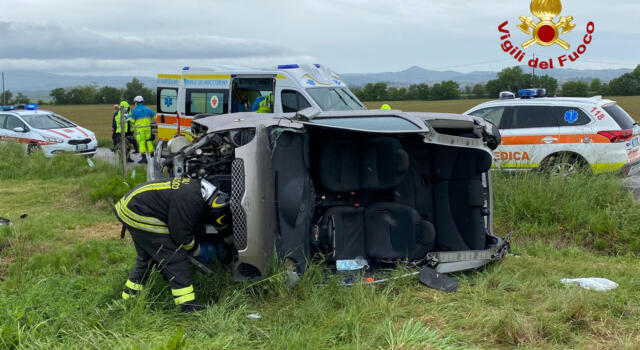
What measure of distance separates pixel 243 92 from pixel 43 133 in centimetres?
586

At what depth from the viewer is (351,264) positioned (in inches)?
212

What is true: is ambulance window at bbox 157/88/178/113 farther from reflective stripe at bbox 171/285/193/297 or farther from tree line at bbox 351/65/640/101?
tree line at bbox 351/65/640/101

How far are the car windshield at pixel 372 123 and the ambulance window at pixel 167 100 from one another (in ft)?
29.4

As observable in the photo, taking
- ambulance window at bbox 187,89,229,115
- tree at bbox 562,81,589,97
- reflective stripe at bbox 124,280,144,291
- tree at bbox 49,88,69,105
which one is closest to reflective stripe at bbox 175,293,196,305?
reflective stripe at bbox 124,280,144,291

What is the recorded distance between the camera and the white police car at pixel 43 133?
15453mm

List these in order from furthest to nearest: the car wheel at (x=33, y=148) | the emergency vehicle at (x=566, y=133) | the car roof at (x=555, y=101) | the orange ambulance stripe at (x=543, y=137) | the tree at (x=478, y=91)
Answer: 1. the tree at (x=478, y=91)
2. the car wheel at (x=33, y=148)
3. the car roof at (x=555, y=101)
4. the orange ambulance stripe at (x=543, y=137)
5. the emergency vehicle at (x=566, y=133)

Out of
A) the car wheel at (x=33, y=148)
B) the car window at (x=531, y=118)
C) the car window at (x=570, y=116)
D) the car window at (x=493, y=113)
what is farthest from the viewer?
the car wheel at (x=33, y=148)

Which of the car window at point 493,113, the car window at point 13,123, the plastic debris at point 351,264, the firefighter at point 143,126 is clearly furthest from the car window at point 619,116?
the car window at point 13,123

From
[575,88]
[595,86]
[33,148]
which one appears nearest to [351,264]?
[33,148]

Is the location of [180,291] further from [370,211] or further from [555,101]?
[555,101]

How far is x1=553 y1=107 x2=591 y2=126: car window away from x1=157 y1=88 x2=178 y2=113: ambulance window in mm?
7856

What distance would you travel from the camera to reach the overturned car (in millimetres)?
4711

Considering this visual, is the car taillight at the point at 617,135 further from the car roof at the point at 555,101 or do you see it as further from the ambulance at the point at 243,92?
the ambulance at the point at 243,92

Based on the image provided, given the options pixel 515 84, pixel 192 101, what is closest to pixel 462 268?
pixel 192 101
